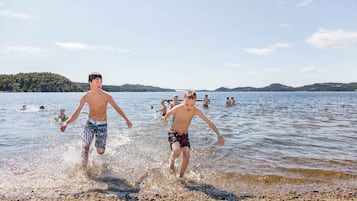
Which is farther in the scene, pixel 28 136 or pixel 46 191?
pixel 28 136

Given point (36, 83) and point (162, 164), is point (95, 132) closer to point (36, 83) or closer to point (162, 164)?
point (162, 164)

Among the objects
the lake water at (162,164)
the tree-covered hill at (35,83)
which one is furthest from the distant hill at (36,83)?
the lake water at (162,164)

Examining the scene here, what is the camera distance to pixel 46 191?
18.0 ft

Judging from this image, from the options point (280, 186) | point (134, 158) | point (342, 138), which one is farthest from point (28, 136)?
point (342, 138)

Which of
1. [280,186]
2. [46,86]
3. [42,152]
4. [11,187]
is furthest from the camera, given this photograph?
[46,86]

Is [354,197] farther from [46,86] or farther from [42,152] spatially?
[46,86]

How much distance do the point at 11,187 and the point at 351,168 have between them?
7818mm

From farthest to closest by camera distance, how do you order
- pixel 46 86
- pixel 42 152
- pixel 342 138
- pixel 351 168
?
pixel 46 86, pixel 342 138, pixel 42 152, pixel 351 168

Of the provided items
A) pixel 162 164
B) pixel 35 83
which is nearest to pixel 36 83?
pixel 35 83

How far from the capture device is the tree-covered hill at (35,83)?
5753 inches

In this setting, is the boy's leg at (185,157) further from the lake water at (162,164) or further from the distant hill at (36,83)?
the distant hill at (36,83)

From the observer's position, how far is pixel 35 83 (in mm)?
157750

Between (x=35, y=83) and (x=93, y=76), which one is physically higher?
(x=35, y=83)

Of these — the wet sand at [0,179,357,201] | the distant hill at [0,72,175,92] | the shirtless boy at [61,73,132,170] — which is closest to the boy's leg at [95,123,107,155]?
the shirtless boy at [61,73,132,170]
